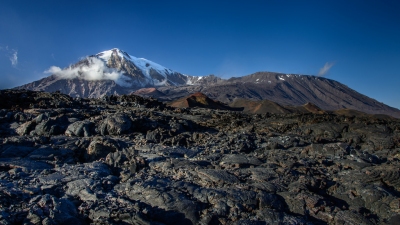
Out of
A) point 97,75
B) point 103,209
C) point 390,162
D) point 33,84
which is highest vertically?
point 97,75

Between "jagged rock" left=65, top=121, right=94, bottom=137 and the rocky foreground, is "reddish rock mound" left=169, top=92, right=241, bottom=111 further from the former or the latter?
"jagged rock" left=65, top=121, right=94, bottom=137

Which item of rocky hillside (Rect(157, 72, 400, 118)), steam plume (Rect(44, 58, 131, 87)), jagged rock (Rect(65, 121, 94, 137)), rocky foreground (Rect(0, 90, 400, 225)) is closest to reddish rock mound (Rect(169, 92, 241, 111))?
rocky foreground (Rect(0, 90, 400, 225))

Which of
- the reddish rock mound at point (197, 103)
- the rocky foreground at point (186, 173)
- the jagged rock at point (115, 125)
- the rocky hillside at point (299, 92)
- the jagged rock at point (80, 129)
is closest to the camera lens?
the rocky foreground at point (186, 173)

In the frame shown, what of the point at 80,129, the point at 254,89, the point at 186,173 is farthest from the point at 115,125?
the point at 254,89

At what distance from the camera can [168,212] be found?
620 cm

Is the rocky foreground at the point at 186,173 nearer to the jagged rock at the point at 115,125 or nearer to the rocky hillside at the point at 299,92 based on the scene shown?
the jagged rock at the point at 115,125

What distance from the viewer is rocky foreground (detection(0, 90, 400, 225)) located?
20.2 feet

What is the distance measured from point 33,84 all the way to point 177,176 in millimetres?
176506

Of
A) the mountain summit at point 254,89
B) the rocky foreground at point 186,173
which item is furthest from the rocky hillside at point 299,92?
the rocky foreground at point 186,173

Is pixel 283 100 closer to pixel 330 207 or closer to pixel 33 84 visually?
pixel 33 84

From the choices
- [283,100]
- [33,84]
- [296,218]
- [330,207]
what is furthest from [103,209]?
[33,84]

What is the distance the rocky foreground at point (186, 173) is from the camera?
616cm

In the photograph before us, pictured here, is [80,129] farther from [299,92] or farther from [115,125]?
[299,92]

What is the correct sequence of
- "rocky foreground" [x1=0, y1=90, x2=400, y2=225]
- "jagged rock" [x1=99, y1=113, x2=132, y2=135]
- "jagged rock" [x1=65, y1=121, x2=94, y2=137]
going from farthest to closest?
"jagged rock" [x1=99, y1=113, x2=132, y2=135]
"jagged rock" [x1=65, y1=121, x2=94, y2=137]
"rocky foreground" [x1=0, y1=90, x2=400, y2=225]
